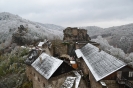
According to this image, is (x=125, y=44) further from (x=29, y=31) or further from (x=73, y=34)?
(x=73, y=34)

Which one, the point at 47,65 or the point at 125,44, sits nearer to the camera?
the point at 47,65

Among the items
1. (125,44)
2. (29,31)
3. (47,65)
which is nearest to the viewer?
(47,65)

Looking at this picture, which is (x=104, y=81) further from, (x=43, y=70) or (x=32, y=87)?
(x=32, y=87)

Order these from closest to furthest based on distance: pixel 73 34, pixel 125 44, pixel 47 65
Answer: pixel 47 65 < pixel 73 34 < pixel 125 44

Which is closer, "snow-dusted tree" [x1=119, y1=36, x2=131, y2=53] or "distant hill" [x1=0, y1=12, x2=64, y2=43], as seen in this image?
"distant hill" [x1=0, y1=12, x2=64, y2=43]

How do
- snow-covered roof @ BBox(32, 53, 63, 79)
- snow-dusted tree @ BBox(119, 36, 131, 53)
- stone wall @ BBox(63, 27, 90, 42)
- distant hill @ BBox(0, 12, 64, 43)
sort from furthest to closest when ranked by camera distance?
snow-dusted tree @ BBox(119, 36, 131, 53)
distant hill @ BBox(0, 12, 64, 43)
stone wall @ BBox(63, 27, 90, 42)
snow-covered roof @ BBox(32, 53, 63, 79)

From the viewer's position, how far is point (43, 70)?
2180 cm

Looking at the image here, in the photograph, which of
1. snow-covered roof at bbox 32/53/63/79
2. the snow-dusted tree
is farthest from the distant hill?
snow-covered roof at bbox 32/53/63/79

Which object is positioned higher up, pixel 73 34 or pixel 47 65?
pixel 73 34

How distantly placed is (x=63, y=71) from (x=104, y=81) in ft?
20.2

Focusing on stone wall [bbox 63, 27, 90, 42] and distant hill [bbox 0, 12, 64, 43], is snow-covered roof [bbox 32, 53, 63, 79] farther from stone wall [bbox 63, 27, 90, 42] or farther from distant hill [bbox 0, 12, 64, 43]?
distant hill [bbox 0, 12, 64, 43]

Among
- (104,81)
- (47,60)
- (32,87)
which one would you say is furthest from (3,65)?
(104,81)

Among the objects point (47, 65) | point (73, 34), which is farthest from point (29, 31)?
point (47, 65)

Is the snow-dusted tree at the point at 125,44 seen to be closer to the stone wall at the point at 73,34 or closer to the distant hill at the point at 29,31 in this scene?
the distant hill at the point at 29,31
